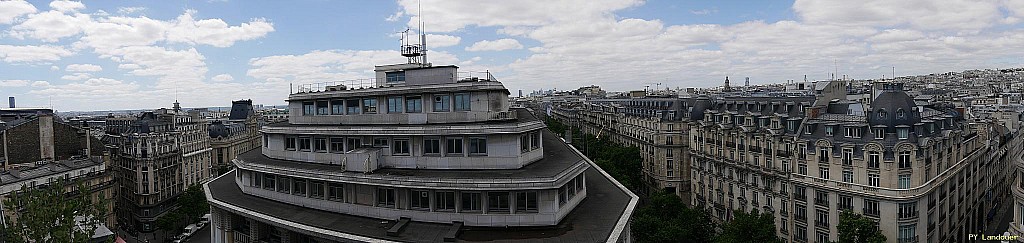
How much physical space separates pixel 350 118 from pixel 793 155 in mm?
43413

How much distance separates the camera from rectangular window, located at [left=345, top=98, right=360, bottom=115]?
4662 centimetres

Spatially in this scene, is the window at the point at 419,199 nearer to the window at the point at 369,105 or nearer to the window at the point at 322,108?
the window at the point at 369,105

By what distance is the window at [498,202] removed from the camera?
36938mm

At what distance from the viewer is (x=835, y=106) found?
65750 mm

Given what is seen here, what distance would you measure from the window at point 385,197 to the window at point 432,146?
12.3ft

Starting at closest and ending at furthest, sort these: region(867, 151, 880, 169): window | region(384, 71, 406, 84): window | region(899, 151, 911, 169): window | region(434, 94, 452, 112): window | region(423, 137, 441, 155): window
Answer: region(423, 137, 441, 155): window, region(434, 94, 452, 112): window, region(384, 71, 406, 84): window, region(899, 151, 911, 169): window, region(867, 151, 880, 169): window

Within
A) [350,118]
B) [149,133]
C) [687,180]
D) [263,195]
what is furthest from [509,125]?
[149,133]

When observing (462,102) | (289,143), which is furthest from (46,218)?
(462,102)

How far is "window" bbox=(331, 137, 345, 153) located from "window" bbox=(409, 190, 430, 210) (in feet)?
29.4

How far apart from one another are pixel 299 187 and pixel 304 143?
4.67 metres

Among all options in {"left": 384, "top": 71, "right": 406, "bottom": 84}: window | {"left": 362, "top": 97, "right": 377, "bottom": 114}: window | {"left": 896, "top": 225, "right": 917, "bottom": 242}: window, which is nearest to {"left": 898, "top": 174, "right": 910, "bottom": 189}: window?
{"left": 896, "top": 225, "right": 917, "bottom": 242}: window

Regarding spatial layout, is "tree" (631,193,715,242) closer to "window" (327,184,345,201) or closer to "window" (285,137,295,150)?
"window" (327,184,345,201)

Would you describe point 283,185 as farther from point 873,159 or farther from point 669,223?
point 873,159

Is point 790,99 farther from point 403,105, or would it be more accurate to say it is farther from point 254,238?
point 254,238
